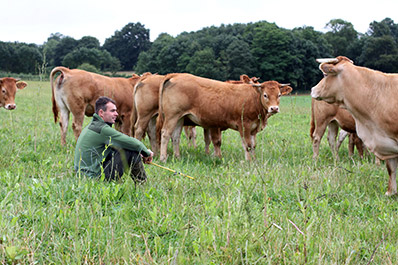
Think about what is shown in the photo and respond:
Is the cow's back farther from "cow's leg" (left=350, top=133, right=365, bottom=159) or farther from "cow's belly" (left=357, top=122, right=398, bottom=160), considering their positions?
"cow's belly" (left=357, top=122, right=398, bottom=160)

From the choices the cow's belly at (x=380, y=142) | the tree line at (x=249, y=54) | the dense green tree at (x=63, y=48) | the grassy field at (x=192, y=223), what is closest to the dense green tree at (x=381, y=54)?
the tree line at (x=249, y=54)

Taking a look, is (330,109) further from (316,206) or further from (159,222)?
(159,222)

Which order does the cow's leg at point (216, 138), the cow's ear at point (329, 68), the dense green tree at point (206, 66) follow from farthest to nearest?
the dense green tree at point (206, 66)
the cow's leg at point (216, 138)
the cow's ear at point (329, 68)

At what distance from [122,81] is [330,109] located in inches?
210

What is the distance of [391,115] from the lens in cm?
528

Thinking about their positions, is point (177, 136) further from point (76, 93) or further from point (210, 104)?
point (76, 93)

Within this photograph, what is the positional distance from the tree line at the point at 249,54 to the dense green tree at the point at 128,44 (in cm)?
2201

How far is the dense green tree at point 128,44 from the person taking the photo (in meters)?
119

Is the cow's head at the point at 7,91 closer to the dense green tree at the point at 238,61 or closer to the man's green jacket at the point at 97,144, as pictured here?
the man's green jacket at the point at 97,144

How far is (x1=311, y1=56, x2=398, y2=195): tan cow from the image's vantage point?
535 centimetres

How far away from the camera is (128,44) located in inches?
4680

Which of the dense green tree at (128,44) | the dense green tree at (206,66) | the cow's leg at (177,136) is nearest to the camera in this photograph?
the cow's leg at (177,136)

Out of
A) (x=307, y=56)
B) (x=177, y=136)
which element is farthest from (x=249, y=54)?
(x=177, y=136)

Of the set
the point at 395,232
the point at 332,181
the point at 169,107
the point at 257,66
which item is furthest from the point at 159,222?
the point at 257,66
